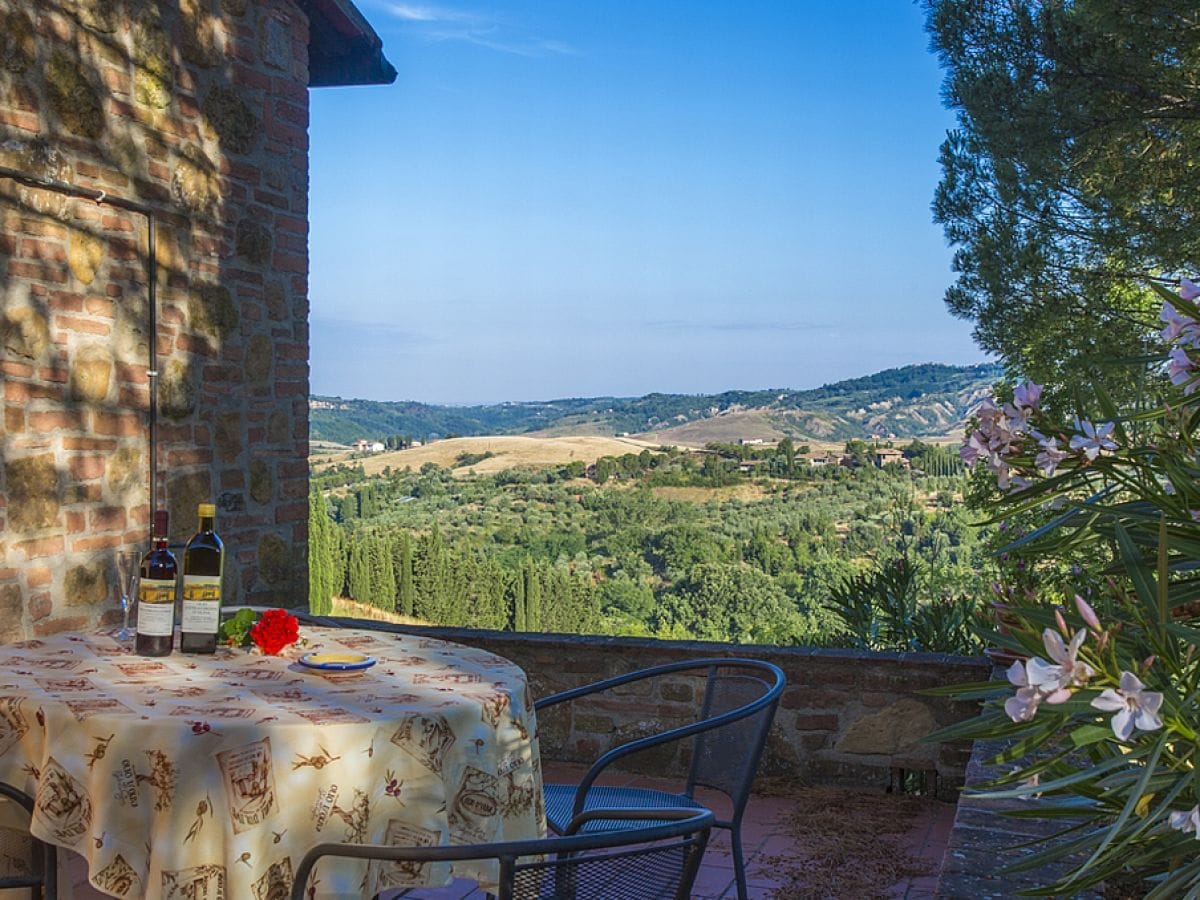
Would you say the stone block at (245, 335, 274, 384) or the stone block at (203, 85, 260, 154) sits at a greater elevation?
the stone block at (203, 85, 260, 154)

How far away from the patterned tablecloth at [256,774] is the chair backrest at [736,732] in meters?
0.47

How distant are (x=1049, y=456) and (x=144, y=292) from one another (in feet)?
11.1

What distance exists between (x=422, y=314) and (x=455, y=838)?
35.4 meters

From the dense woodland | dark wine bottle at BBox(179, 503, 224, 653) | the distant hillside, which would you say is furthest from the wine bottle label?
the distant hillside

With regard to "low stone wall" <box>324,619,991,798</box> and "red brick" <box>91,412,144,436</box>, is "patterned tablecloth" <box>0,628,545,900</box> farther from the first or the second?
"low stone wall" <box>324,619,991,798</box>

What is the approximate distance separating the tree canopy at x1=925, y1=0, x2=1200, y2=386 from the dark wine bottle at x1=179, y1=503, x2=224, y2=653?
486 cm

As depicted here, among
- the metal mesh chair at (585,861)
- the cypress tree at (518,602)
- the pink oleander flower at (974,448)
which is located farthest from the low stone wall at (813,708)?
the cypress tree at (518,602)

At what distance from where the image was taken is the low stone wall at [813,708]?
431cm

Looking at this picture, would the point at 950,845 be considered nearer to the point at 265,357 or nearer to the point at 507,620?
the point at 265,357

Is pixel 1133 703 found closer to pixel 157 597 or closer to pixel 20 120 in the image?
pixel 157 597

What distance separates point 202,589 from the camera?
269 centimetres

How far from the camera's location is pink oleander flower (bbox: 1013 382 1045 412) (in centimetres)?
A: 168

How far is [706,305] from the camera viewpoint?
131 ft

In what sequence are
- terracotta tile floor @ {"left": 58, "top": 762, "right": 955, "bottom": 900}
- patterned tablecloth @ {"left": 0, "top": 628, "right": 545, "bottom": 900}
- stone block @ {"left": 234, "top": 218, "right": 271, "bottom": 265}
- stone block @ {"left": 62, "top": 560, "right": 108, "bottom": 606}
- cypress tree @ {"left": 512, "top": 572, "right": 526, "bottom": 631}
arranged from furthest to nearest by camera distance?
cypress tree @ {"left": 512, "top": 572, "right": 526, "bottom": 631} < stone block @ {"left": 234, "top": 218, "right": 271, "bottom": 265} < stone block @ {"left": 62, "top": 560, "right": 108, "bottom": 606} < terracotta tile floor @ {"left": 58, "top": 762, "right": 955, "bottom": 900} < patterned tablecloth @ {"left": 0, "top": 628, "right": 545, "bottom": 900}
